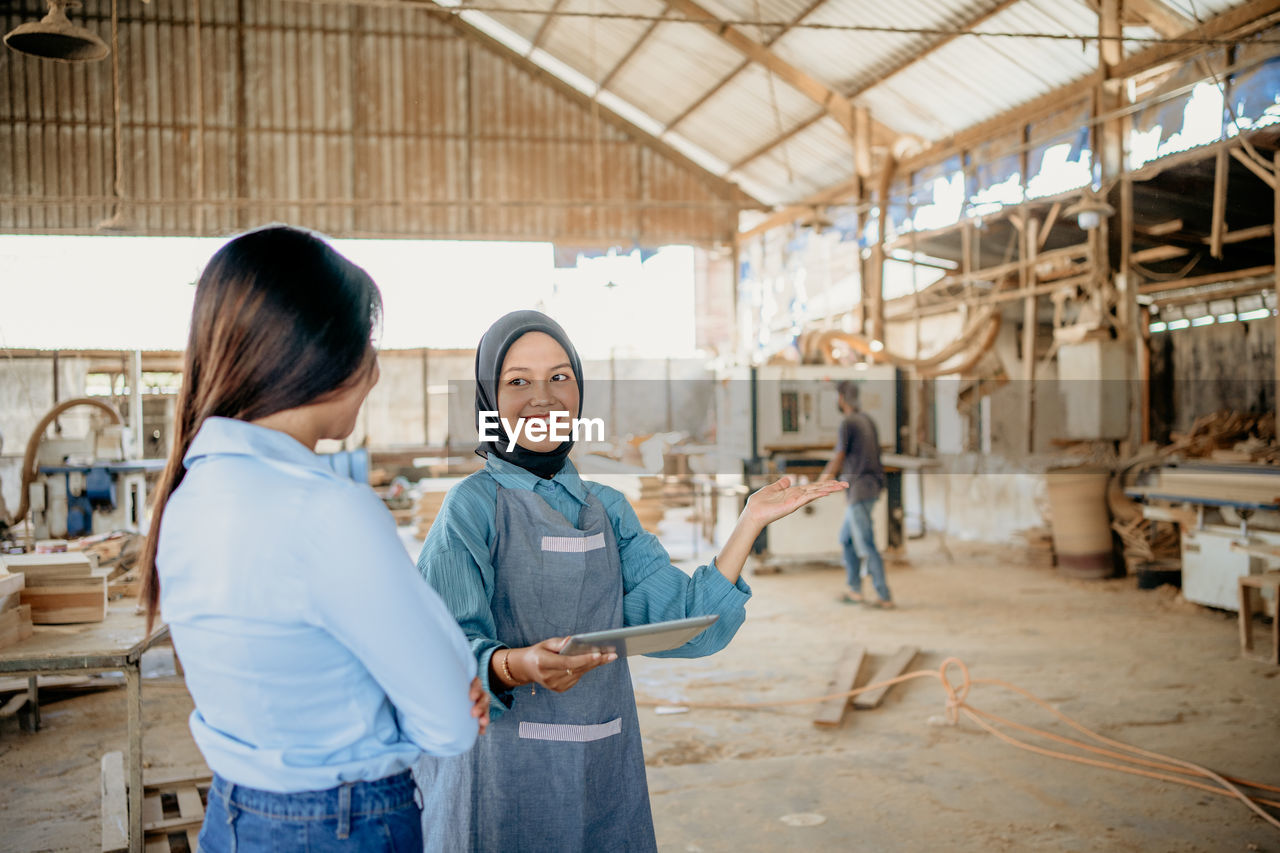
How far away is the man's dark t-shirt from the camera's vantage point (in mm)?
7637

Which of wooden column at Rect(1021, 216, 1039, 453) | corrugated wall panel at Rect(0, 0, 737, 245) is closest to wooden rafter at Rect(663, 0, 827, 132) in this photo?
corrugated wall panel at Rect(0, 0, 737, 245)

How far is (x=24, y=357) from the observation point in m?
13.6

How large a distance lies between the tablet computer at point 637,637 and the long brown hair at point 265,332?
530 millimetres

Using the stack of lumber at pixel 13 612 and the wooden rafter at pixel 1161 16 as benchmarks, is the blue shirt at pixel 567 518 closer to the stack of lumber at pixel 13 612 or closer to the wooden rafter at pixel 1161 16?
the stack of lumber at pixel 13 612

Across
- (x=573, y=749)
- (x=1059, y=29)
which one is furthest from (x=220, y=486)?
(x=1059, y=29)

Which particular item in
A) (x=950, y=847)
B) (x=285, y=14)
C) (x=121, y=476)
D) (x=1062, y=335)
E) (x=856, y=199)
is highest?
(x=285, y=14)

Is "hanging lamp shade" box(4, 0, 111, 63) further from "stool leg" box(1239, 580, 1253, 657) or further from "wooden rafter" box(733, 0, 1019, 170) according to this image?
"stool leg" box(1239, 580, 1253, 657)

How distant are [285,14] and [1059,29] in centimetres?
1177

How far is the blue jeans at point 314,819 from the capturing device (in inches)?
43.9

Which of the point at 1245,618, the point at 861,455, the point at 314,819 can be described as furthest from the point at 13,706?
the point at 1245,618

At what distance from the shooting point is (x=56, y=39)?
5438 millimetres

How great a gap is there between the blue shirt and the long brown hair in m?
0.51

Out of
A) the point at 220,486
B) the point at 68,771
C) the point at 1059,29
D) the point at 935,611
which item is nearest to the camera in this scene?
the point at 220,486

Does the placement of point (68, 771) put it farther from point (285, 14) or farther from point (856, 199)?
point (285, 14)
